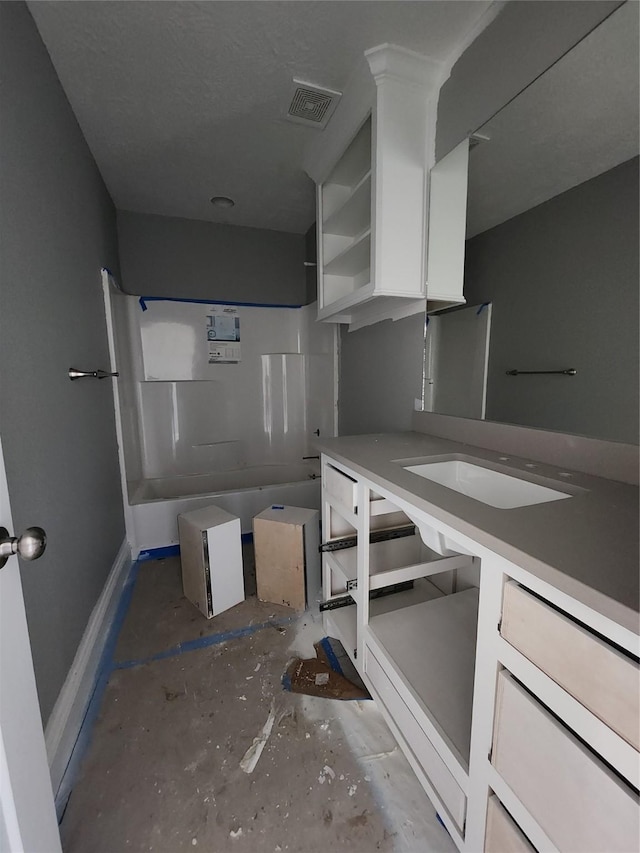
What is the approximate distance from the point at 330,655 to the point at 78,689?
37.3 inches

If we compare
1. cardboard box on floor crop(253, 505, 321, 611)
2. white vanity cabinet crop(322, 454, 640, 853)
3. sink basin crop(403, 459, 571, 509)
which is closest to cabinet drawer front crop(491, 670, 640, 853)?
white vanity cabinet crop(322, 454, 640, 853)

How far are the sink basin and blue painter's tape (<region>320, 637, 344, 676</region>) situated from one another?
0.89 meters

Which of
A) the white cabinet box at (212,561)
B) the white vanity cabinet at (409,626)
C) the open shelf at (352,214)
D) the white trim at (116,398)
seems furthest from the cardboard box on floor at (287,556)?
the open shelf at (352,214)

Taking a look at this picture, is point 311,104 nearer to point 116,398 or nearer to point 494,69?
point 494,69

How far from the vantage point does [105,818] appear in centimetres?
94

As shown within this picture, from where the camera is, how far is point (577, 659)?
51cm

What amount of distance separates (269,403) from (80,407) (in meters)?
1.88

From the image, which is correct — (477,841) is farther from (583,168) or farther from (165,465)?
(165,465)

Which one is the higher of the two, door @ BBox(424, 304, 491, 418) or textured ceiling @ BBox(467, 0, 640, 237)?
textured ceiling @ BBox(467, 0, 640, 237)

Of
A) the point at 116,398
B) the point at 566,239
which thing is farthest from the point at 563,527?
the point at 116,398

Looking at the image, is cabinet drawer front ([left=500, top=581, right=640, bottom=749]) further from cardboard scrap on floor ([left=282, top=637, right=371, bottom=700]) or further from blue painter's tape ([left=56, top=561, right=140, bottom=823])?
blue painter's tape ([left=56, top=561, right=140, bottom=823])

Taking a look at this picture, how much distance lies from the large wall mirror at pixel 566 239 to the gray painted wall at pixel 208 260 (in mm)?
2102

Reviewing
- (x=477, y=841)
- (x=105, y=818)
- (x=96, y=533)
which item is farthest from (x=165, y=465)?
(x=477, y=841)

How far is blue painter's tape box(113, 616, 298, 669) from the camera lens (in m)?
1.46
